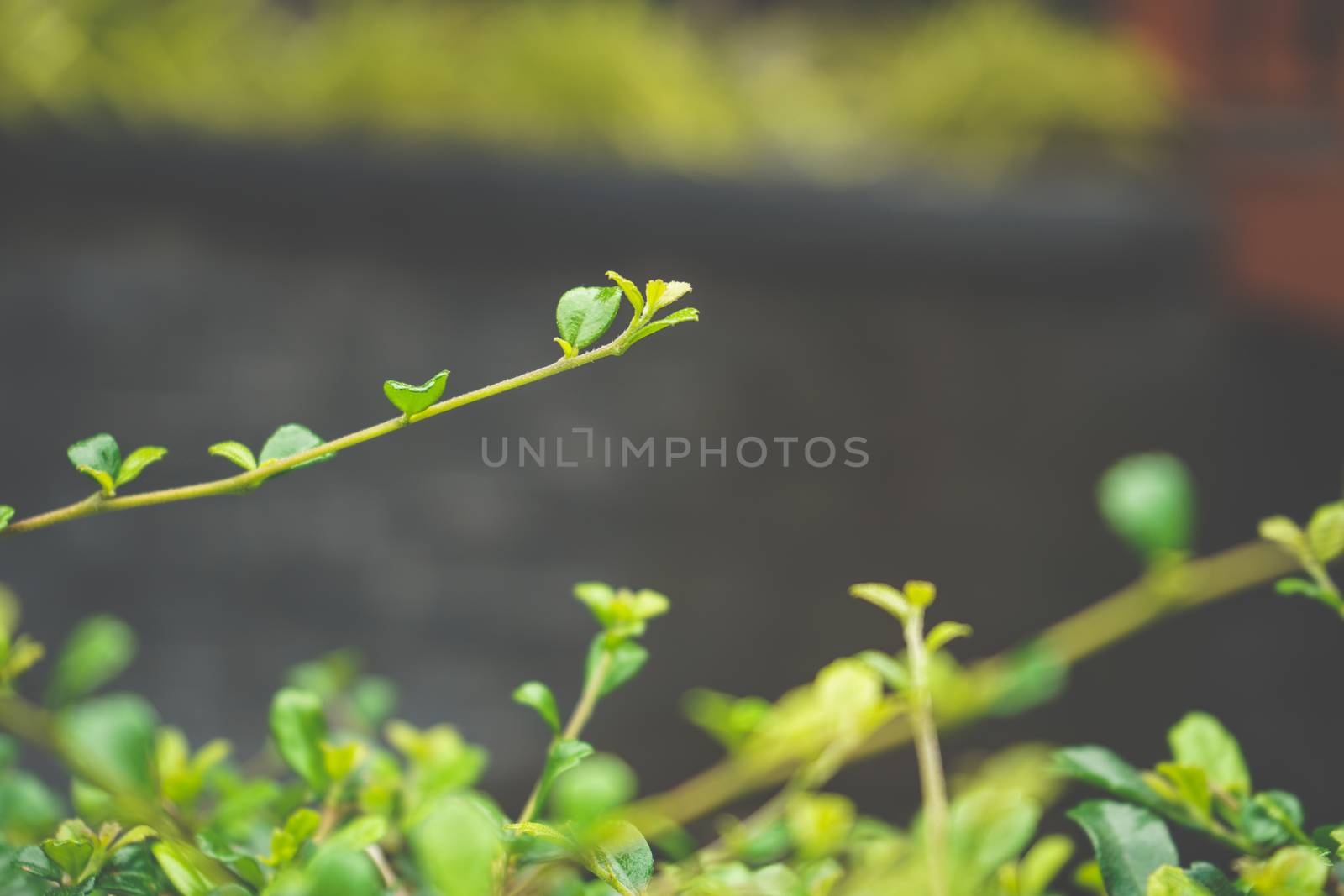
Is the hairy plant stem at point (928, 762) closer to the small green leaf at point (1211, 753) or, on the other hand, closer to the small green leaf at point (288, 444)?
the small green leaf at point (1211, 753)

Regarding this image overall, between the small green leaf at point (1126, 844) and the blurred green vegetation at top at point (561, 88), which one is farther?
the blurred green vegetation at top at point (561, 88)

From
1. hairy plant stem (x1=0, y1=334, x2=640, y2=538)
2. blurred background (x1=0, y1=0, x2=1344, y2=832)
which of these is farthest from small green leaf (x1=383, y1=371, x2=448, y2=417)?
blurred background (x1=0, y1=0, x2=1344, y2=832)

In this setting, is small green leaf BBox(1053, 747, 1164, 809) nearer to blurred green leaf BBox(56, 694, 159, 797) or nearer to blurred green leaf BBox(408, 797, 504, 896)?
blurred green leaf BBox(408, 797, 504, 896)

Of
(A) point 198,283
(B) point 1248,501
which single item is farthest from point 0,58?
(B) point 1248,501

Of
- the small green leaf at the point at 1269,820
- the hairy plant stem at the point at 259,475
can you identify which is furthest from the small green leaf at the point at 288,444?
the small green leaf at the point at 1269,820

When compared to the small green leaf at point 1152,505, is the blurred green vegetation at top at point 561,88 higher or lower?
higher

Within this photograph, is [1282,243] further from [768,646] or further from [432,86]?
[432,86]
